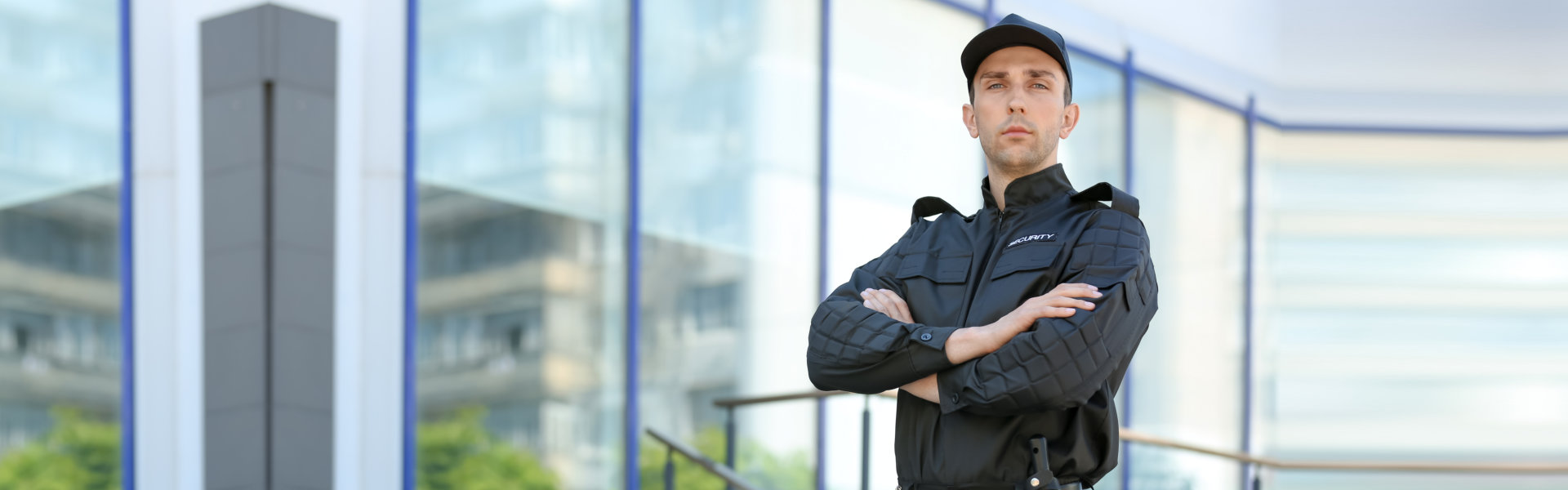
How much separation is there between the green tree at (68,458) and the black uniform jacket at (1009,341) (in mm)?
4212

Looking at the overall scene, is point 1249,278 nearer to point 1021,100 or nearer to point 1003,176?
point 1003,176

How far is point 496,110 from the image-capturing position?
20.1 feet

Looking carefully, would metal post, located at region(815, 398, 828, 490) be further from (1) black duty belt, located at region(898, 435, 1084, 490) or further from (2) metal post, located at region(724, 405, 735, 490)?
(1) black duty belt, located at region(898, 435, 1084, 490)

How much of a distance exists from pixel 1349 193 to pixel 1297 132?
2.00 ft

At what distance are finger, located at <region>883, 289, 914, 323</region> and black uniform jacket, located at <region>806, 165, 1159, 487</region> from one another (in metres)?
0.02

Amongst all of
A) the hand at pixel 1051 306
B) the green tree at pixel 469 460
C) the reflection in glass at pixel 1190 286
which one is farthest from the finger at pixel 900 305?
the reflection in glass at pixel 1190 286

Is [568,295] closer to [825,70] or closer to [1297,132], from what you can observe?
[825,70]

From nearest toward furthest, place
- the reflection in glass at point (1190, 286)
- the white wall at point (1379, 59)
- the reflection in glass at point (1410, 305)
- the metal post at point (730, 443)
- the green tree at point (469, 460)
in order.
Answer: the metal post at point (730, 443) → the green tree at point (469, 460) → the reflection in glass at point (1190, 286) → the white wall at point (1379, 59) → the reflection in glass at point (1410, 305)

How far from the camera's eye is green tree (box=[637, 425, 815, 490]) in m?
6.41

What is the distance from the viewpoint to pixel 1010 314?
2088 mm

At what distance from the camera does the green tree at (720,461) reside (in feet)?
21.0

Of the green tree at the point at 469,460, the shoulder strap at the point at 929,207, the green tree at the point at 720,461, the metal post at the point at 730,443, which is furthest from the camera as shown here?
the green tree at the point at 720,461

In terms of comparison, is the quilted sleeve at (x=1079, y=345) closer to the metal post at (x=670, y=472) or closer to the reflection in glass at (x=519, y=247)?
the metal post at (x=670, y=472)

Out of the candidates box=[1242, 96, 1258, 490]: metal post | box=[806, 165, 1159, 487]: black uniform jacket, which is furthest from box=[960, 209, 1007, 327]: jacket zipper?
box=[1242, 96, 1258, 490]: metal post
